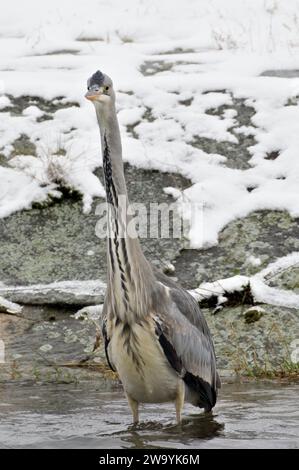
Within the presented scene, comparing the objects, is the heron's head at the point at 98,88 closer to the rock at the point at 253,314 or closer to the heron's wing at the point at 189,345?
the heron's wing at the point at 189,345

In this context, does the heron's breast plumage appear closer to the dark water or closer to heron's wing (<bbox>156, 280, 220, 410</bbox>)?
heron's wing (<bbox>156, 280, 220, 410</bbox>)

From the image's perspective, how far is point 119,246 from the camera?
598cm

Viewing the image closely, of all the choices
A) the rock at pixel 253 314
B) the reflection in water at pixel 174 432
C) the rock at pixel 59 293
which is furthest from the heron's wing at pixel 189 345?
the rock at pixel 59 293

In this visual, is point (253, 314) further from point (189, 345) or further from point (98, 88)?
point (98, 88)

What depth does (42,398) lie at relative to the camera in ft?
22.0

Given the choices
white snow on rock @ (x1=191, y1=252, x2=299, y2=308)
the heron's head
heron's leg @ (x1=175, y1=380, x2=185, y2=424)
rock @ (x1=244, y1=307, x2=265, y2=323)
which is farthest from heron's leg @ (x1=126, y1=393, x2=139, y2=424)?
the heron's head

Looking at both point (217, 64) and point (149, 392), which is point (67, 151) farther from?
point (149, 392)

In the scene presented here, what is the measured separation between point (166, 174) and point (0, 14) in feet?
17.4

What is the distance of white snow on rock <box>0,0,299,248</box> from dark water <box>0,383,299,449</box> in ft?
6.96

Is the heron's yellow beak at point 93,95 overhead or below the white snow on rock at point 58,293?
overhead

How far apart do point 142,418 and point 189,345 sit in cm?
61

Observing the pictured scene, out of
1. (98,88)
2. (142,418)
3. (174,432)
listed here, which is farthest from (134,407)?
(98,88)

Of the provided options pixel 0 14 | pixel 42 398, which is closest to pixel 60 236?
pixel 42 398

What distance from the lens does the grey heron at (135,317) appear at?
19.2 ft
